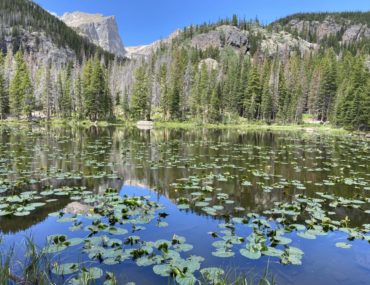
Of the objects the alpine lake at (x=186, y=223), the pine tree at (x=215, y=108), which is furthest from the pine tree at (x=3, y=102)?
the alpine lake at (x=186, y=223)

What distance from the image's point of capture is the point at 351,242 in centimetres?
939

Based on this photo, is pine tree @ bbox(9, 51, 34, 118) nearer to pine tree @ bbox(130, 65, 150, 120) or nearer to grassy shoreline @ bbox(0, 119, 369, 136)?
grassy shoreline @ bbox(0, 119, 369, 136)

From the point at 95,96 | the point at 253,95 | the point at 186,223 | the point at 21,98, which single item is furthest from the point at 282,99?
the point at 186,223

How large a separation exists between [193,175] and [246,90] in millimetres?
86101

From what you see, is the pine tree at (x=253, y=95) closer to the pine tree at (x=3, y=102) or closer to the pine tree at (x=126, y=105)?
the pine tree at (x=126, y=105)

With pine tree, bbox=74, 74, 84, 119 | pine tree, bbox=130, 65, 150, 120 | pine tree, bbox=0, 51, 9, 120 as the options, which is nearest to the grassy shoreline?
pine tree, bbox=74, 74, 84, 119

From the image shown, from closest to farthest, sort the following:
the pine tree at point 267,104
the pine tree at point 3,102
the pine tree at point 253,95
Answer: the pine tree at point 3,102
the pine tree at point 267,104
the pine tree at point 253,95

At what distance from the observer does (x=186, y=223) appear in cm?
1066

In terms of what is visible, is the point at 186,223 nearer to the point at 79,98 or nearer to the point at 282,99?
the point at 79,98

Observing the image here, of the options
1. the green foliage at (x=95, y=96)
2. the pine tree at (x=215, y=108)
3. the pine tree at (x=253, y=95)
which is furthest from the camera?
the pine tree at (x=253, y=95)

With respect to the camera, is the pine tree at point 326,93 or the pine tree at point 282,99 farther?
the pine tree at point 326,93

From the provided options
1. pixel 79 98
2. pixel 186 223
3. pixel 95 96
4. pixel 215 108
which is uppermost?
pixel 95 96

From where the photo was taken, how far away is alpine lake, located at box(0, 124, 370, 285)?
23.9 feet

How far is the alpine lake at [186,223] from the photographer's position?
728cm
